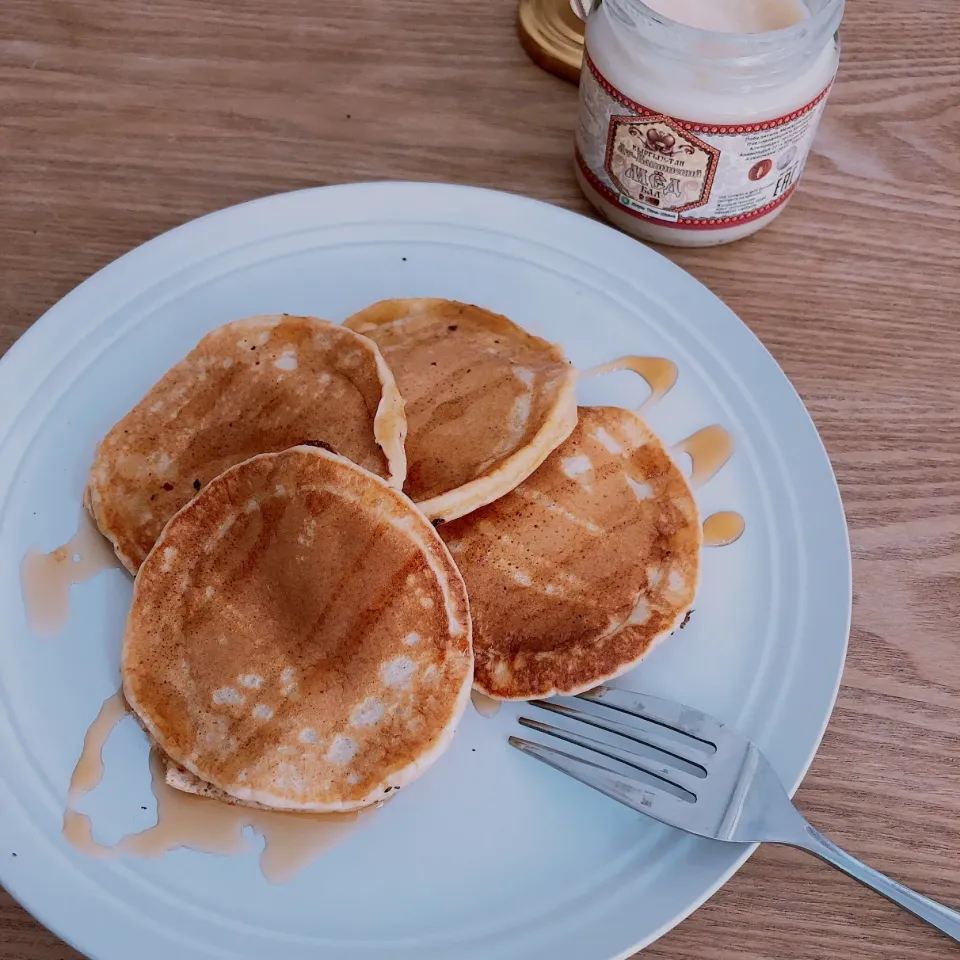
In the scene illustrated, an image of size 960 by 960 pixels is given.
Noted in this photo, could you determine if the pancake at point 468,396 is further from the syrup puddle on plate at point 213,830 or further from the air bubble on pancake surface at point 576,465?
the syrup puddle on plate at point 213,830

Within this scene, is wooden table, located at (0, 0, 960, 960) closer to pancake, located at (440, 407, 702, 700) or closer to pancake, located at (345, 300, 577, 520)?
pancake, located at (440, 407, 702, 700)

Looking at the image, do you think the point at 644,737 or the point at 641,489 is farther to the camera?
the point at 641,489

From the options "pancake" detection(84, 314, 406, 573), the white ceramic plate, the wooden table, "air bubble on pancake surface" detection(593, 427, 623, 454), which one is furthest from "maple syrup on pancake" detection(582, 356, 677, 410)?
"pancake" detection(84, 314, 406, 573)

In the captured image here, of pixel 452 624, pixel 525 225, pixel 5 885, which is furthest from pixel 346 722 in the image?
pixel 525 225

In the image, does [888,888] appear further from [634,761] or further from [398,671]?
[398,671]

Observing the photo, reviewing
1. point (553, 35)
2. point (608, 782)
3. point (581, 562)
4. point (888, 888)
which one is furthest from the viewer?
point (553, 35)

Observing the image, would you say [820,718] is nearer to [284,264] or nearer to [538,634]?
[538,634]

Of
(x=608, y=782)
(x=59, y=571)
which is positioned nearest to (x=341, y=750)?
(x=608, y=782)
